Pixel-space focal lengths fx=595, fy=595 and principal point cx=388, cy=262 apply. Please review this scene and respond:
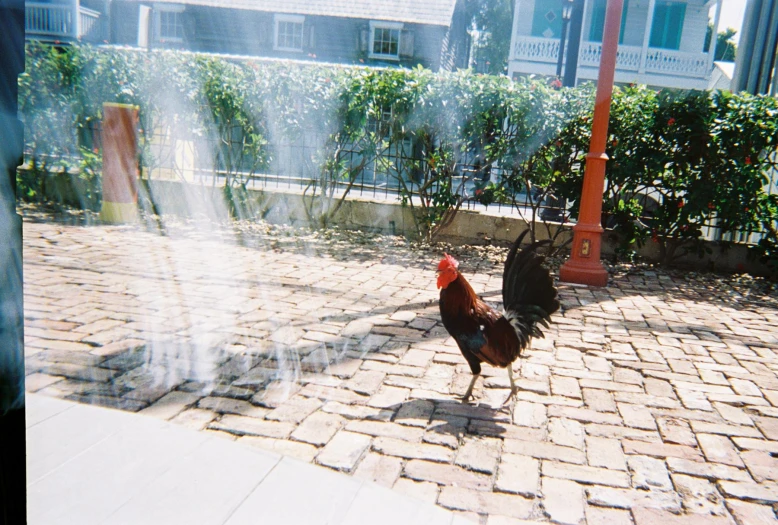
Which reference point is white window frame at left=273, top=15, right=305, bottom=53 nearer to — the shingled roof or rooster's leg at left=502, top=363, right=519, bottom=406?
the shingled roof

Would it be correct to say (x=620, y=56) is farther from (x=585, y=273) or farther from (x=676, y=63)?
(x=585, y=273)

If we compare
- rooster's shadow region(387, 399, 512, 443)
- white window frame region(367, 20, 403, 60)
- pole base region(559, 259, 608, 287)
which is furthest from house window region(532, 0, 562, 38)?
rooster's shadow region(387, 399, 512, 443)

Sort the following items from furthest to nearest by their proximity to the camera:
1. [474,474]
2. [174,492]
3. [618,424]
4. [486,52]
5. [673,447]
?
[486,52] < [618,424] < [673,447] < [474,474] < [174,492]

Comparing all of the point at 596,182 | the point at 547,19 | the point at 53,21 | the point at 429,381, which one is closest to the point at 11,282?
the point at 429,381

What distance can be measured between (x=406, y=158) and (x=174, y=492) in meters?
6.48

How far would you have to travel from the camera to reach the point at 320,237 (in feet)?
28.0

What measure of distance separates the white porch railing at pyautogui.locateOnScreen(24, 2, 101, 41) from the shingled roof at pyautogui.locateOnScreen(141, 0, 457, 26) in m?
7.38

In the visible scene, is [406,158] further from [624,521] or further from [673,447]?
[624,521]

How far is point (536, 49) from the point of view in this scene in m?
23.3

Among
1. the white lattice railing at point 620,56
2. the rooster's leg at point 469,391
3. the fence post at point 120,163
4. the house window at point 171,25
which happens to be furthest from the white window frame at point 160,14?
the rooster's leg at point 469,391

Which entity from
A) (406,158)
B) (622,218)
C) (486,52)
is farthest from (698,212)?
(486,52)

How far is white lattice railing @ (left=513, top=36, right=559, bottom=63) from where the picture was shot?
76.0 feet

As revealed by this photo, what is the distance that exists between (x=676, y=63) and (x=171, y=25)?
63.8 feet

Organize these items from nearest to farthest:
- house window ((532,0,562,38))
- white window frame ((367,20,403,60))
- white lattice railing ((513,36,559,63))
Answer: white window frame ((367,20,403,60)) → white lattice railing ((513,36,559,63)) → house window ((532,0,562,38))
